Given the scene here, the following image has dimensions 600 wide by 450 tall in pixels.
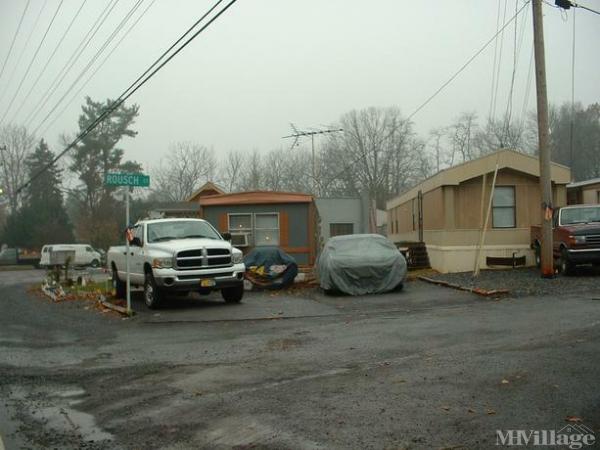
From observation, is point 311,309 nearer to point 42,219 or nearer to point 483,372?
point 483,372

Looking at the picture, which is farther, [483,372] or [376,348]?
[376,348]

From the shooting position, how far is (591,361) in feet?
22.6

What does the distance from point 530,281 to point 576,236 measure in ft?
6.34

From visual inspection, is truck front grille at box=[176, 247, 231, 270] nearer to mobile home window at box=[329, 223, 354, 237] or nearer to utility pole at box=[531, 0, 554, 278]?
utility pole at box=[531, 0, 554, 278]

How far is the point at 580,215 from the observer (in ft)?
58.4

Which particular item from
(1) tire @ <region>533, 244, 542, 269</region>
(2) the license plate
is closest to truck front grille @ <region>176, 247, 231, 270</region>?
(2) the license plate

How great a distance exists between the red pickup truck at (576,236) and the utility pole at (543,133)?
2.12 feet

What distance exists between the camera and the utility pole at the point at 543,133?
1655 centimetres

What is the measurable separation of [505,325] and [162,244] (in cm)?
778

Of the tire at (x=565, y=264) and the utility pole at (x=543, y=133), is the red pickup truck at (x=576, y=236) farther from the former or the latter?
the utility pole at (x=543, y=133)

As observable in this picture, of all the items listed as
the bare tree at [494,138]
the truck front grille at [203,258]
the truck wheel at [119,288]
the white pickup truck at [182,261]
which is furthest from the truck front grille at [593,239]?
the bare tree at [494,138]

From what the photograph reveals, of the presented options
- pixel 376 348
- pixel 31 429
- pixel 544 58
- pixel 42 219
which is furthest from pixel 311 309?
pixel 42 219

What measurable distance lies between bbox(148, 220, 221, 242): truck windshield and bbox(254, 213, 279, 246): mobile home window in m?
8.40

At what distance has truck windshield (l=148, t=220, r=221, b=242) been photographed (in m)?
15.0
